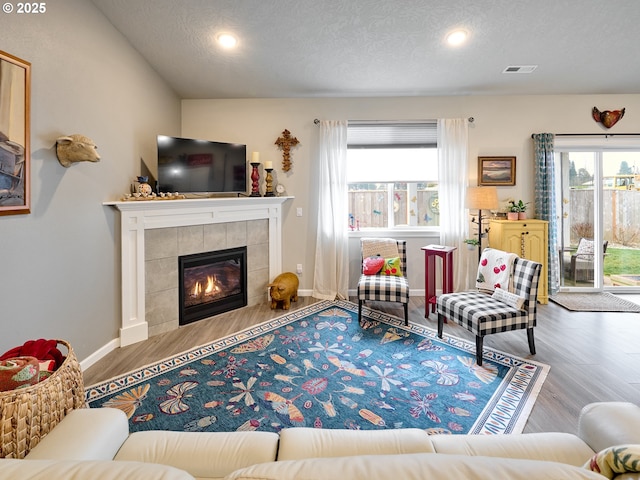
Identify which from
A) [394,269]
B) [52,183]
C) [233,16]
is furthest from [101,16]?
[394,269]

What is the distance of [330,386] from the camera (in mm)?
2211

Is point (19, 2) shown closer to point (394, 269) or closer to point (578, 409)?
point (394, 269)

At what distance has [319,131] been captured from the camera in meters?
4.27

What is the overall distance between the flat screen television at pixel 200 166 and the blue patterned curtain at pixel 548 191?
12.4 feet

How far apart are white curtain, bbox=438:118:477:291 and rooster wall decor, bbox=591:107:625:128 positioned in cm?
169

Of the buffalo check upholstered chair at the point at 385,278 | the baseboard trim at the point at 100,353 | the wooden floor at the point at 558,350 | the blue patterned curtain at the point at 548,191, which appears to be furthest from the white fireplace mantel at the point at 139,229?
the blue patterned curtain at the point at 548,191

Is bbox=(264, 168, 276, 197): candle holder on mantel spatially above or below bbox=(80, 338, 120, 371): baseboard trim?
above

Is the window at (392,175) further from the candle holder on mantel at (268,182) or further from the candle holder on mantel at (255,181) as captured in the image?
the candle holder on mantel at (255,181)

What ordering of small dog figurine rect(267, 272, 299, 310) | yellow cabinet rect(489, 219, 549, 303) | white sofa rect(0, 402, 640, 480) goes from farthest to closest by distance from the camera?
yellow cabinet rect(489, 219, 549, 303), small dog figurine rect(267, 272, 299, 310), white sofa rect(0, 402, 640, 480)

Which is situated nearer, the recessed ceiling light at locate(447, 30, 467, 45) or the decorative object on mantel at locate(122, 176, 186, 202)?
the recessed ceiling light at locate(447, 30, 467, 45)

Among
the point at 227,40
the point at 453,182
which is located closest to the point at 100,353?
the point at 227,40

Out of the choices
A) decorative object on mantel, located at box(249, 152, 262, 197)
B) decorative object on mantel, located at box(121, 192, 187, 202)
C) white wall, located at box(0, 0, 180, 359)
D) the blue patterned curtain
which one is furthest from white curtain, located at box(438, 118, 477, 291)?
white wall, located at box(0, 0, 180, 359)

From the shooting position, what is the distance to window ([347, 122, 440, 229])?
14.0 ft

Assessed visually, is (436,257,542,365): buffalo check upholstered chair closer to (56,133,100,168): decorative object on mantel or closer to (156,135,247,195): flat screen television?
(156,135,247,195): flat screen television
